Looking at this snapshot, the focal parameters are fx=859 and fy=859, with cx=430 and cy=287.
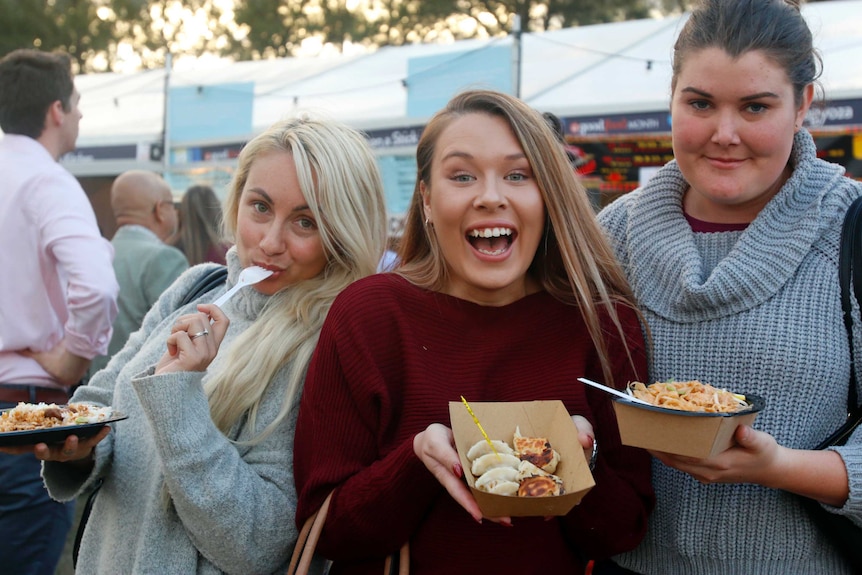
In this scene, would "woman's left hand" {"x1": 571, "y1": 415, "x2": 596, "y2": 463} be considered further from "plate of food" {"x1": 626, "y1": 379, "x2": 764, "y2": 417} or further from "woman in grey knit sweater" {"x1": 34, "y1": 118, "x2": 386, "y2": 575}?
"woman in grey knit sweater" {"x1": 34, "y1": 118, "x2": 386, "y2": 575}

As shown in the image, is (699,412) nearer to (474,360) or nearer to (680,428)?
(680,428)

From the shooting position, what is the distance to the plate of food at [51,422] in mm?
1981

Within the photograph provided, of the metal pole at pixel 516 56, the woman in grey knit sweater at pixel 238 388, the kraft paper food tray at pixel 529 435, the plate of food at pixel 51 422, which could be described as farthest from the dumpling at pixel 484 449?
the metal pole at pixel 516 56

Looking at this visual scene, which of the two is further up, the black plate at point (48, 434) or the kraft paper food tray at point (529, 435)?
the kraft paper food tray at point (529, 435)

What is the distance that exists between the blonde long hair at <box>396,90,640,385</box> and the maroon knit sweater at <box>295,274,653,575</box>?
0.06 metres

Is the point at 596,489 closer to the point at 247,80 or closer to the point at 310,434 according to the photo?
the point at 310,434

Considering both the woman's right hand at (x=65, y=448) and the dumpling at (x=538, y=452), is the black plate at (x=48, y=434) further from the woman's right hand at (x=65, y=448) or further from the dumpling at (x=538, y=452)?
the dumpling at (x=538, y=452)

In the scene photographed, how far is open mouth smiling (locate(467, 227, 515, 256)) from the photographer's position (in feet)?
6.41

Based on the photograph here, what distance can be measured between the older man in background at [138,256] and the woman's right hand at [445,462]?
3653 mm

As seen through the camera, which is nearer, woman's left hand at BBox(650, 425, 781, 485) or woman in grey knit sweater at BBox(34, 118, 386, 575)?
woman's left hand at BBox(650, 425, 781, 485)

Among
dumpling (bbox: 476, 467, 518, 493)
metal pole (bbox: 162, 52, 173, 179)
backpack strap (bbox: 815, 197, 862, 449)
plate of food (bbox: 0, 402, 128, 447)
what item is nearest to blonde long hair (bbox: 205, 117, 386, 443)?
plate of food (bbox: 0, 402, 128, 447)

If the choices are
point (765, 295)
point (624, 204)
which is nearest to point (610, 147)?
point (624, 204)

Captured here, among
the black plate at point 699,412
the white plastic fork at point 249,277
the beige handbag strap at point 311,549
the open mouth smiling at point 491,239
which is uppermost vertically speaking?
the open mouth smiling at point 491,239

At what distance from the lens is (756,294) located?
1879mm
